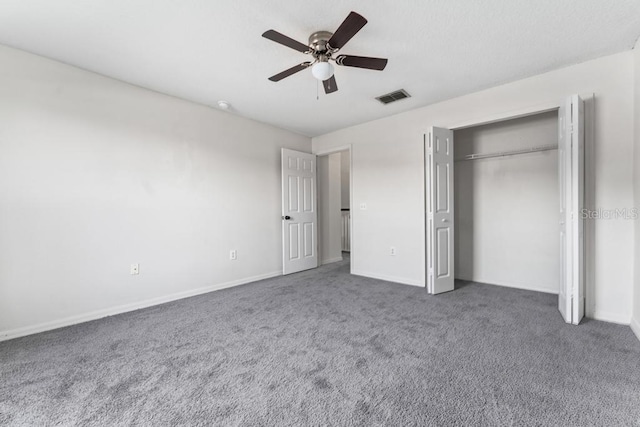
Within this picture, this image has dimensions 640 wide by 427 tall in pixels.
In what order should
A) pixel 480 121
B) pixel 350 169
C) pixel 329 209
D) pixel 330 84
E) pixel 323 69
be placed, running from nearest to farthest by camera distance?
1. pixel 323 69
2. pixel 330 84
3. pixel 480 121
4. pixel 350 169
5. pixel 329 209

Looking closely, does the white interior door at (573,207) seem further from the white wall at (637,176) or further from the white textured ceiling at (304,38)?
the white textured ceiling at (304,38)

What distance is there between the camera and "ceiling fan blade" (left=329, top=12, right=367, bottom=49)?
5.17 feet

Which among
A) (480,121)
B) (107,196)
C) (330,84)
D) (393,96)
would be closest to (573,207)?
(480,121)

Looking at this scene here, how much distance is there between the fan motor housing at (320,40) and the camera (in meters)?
2.04

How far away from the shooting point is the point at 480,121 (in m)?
3.19

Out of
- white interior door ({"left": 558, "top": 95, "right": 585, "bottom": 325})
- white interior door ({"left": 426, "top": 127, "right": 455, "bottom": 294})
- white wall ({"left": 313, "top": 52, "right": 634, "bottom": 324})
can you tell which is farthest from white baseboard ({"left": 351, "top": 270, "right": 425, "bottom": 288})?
white interior door ({"left": 558, "top": 95, "right": 585, "bottom": 325})

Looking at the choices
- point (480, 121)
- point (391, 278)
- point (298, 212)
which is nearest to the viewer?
point (480, 121)

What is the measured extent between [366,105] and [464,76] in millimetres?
1170

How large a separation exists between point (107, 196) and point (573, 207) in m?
4.40

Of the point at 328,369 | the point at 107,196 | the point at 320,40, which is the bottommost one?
the point at 328,369

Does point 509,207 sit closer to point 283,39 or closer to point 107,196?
point 283,39

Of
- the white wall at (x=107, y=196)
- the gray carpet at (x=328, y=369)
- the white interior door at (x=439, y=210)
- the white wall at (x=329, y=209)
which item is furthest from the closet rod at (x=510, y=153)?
the white wall at (x=107, y=196)

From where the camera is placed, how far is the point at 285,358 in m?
1.89

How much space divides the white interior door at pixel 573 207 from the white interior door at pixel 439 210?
3.71 ft
